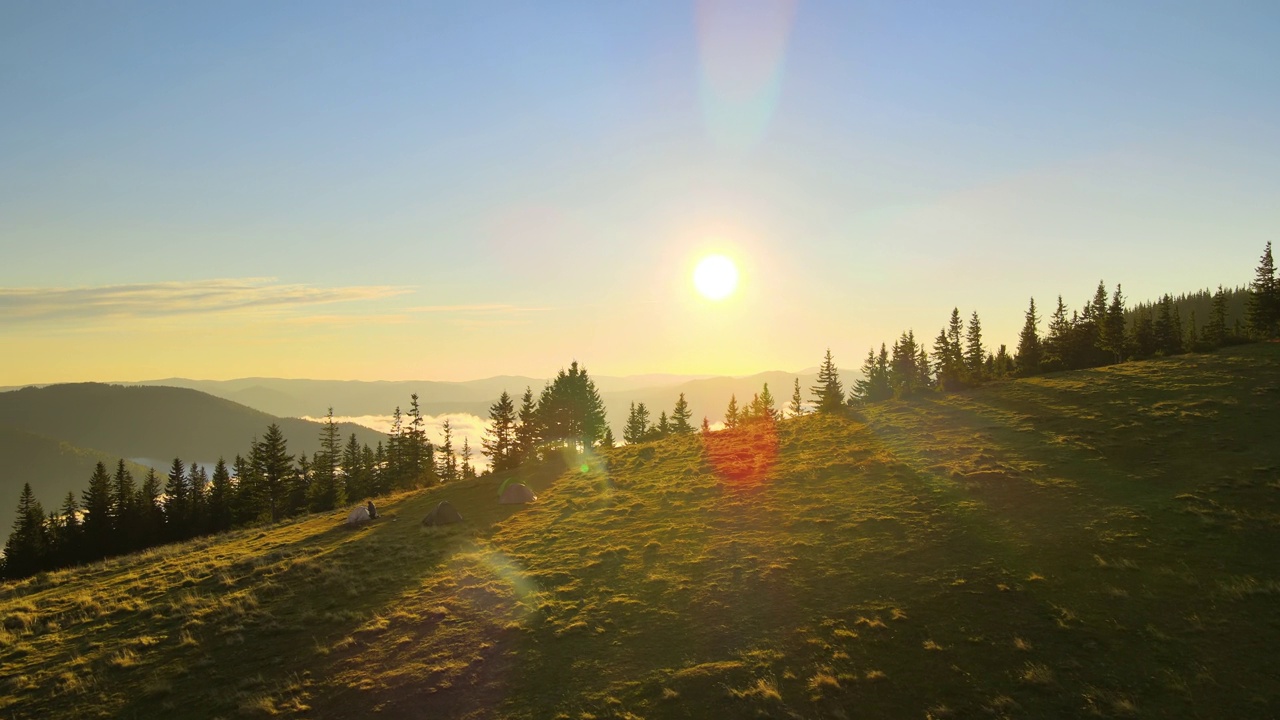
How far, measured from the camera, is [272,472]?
72250 millimetres

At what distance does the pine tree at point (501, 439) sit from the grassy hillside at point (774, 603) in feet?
111

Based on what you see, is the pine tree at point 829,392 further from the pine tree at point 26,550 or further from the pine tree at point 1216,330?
the pine tree at point 26,550

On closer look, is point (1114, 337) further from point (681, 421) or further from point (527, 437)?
point (527, 437)

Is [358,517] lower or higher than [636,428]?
lower

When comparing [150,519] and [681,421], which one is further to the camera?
[681,421]

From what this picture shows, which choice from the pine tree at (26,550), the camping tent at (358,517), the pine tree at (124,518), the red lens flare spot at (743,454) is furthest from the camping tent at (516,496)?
the pine tree at (124,518)

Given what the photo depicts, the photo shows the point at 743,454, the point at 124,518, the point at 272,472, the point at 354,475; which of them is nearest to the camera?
the point at 743,454

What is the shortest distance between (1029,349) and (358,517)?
7978 centimetres

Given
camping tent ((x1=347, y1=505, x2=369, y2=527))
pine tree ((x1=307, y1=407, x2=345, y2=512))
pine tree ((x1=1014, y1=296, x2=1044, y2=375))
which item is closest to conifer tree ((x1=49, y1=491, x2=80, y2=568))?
pine tree ((x1=307, y1=407, x2=345, y2=512))

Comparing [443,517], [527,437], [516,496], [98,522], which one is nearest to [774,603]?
[443,517]

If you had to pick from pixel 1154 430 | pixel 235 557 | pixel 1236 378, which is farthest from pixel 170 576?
pixel 1236 378

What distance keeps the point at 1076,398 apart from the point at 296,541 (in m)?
63.7

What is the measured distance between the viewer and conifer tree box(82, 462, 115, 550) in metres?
65.2

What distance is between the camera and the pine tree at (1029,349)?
70250 millimetres
